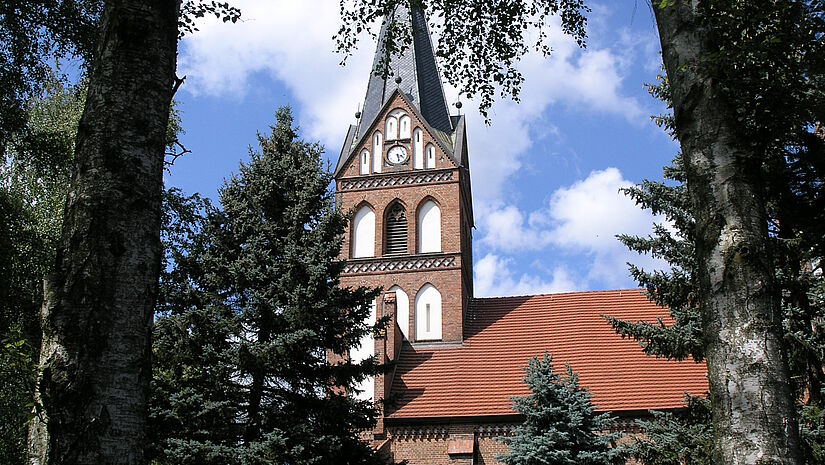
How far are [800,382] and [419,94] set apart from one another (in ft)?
54.6

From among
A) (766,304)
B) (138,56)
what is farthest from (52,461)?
(766,304)

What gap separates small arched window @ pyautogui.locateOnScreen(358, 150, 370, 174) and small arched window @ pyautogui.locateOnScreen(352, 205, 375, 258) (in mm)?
1213

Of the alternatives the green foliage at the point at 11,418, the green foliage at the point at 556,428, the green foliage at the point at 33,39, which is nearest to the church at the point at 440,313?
the green foliage at the point at 556,428

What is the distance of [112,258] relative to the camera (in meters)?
3.15

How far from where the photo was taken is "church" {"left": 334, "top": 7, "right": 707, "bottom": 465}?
61.1 feet

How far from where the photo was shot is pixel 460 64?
26.9ft

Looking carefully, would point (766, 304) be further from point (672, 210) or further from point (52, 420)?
Result: point (672, 210)

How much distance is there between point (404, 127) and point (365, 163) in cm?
176

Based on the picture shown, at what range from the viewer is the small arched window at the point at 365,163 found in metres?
24.3

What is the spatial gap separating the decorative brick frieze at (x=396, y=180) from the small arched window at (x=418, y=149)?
33cm

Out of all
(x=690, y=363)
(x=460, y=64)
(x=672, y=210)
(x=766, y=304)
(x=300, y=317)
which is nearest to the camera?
(x=766, y=304)

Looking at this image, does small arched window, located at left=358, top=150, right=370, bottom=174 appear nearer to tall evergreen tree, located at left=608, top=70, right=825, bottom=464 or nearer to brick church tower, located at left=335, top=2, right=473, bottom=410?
brick church tower, located at left=335, top=2, right=473, bottom=410

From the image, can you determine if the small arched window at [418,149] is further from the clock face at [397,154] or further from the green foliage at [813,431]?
the green foliage at [813,431]

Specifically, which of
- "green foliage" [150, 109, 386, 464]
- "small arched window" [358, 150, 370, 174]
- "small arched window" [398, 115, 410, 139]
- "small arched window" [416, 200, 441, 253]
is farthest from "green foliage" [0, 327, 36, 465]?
"small arched window" [398, 115, 410, 139]
